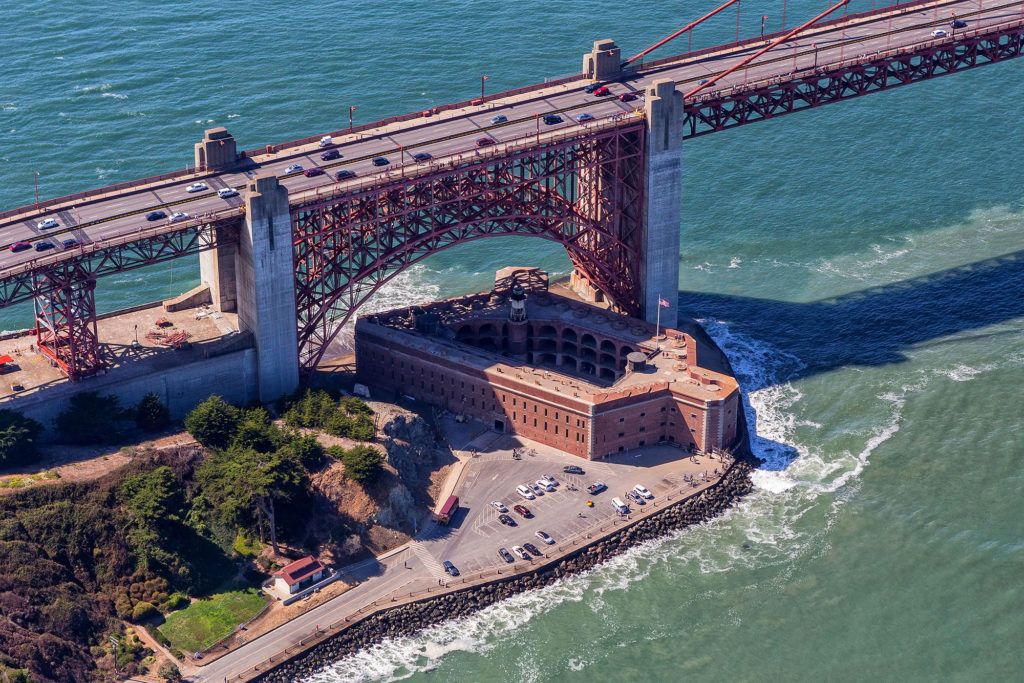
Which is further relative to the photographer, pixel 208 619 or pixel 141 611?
pixel 208 619

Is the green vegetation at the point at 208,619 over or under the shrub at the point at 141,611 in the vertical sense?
under

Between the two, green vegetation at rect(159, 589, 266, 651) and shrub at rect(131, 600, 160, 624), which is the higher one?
shrub at rect(131, 600, 160, 624)

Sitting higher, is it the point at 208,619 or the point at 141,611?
the point at 141,611

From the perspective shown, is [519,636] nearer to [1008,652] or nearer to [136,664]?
[136,664]

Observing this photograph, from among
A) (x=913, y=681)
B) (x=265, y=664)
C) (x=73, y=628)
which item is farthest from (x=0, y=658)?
(x=913, y=681)

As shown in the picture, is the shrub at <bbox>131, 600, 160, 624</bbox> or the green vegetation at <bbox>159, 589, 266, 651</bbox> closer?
the green vegetation at <bbox>159, 589, 266, 651</bbox>
